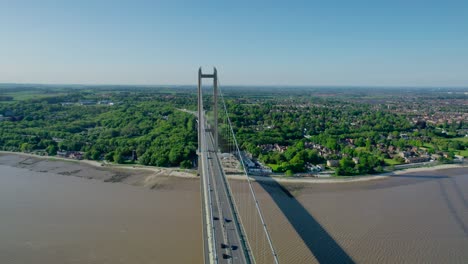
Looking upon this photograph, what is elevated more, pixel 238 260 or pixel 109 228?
pixel 238 260

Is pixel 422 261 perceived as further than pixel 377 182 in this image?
No

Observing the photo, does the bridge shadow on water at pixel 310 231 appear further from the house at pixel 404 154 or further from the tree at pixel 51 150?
the tree at pixel 51 150

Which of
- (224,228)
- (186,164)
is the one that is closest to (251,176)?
(186,164)

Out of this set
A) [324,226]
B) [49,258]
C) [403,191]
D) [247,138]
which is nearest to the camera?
[49,258]

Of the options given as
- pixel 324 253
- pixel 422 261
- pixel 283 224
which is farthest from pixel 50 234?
pixel 422 261

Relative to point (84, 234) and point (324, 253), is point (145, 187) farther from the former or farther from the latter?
point (324, 253)
